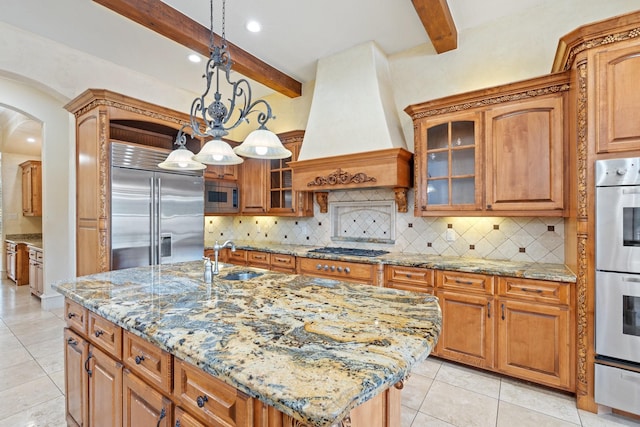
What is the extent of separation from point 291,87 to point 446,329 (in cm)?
359

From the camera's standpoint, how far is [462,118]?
284cm

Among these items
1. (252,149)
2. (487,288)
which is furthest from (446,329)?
(252,149)

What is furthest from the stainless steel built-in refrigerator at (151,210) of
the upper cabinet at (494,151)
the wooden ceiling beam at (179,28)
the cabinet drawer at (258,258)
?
the upper cabinet at (494,151)

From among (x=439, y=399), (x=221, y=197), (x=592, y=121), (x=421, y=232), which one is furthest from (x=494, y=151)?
(x=221, y=197)

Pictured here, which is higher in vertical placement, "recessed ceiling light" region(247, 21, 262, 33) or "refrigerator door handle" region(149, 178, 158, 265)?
"recessed ceiling light" region(247, 21, 262, 33)

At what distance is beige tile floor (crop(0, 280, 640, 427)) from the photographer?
200cm

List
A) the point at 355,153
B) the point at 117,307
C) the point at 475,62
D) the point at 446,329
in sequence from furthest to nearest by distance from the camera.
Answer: the point at 355,153 → the point at 475,62 → the point at 446,329 → the point at 117,307

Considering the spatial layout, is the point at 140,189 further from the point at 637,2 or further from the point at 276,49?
the point at 637,2

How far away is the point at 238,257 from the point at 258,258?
41 cm

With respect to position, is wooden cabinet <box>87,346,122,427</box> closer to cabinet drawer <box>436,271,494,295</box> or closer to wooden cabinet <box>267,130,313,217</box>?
cabinet drawer <box>436,271,494,295</box>

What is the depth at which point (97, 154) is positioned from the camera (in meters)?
3.31

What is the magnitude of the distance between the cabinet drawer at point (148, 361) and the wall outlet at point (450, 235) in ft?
9.40

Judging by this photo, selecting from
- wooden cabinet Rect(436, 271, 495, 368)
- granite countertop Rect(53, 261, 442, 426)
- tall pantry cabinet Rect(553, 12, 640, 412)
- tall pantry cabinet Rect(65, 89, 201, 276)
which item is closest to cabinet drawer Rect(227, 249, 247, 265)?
tall pantry cabinet Rect(65, 89, 201, 276)

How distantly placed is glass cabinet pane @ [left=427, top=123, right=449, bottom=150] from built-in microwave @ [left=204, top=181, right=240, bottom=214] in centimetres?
299
